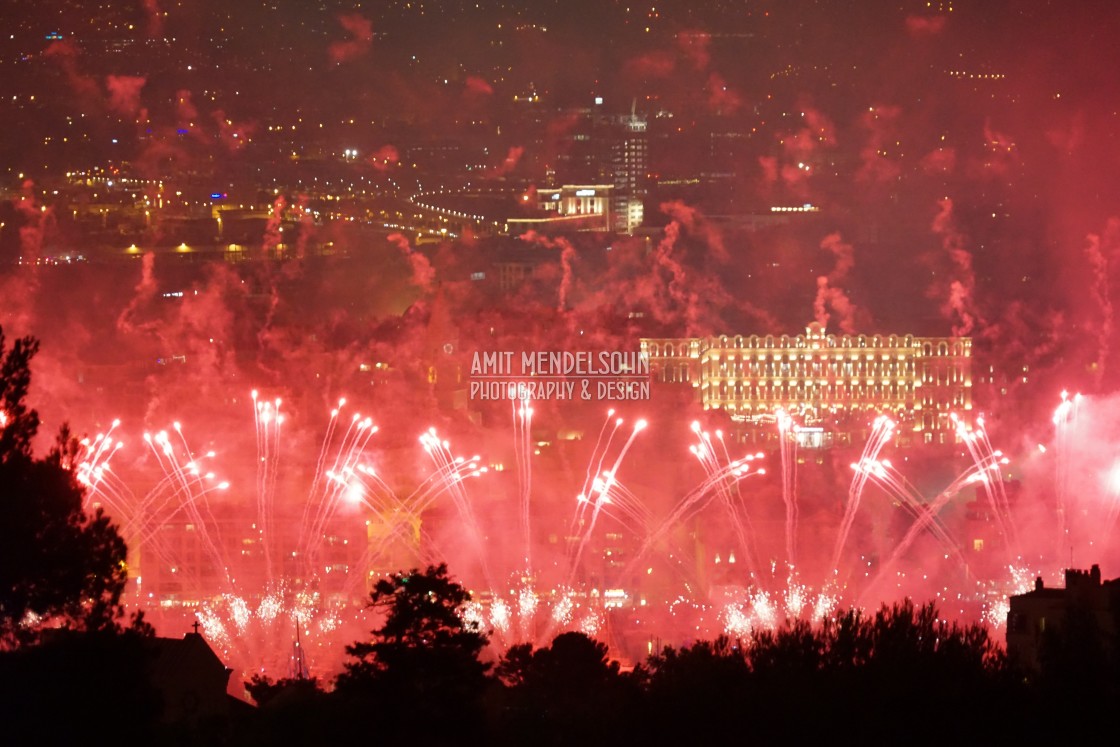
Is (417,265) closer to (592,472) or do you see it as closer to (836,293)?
(592,472)

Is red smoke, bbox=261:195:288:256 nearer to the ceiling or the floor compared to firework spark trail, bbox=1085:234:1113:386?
nearer to the ceiling

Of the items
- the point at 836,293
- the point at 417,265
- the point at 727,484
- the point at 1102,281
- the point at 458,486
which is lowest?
the point at 458,486

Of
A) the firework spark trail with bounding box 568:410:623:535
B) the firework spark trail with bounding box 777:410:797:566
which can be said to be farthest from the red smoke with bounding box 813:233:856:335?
the firework spark trail with bounding box 568:410:623:535

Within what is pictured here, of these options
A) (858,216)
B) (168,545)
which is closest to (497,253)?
(858,216)

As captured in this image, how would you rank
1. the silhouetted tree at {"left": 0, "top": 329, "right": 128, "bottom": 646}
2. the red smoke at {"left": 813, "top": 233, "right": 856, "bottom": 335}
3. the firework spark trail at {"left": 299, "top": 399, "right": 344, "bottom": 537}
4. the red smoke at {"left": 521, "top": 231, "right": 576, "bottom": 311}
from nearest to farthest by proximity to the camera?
1. the silhouetted tree at {"left": 0, "top": 329, "right": 128, "bottom": 646}
2. the firework spark trail at {"left": 299, "top": 399, "right": 344, "bottom": 537}
3. the red smoke at {"left": 521, "top": 231, "right": 576, "bottom": 311}
4. the red smoke at {"left": 813, "top": 233, "right": 856, "bottom": 335}

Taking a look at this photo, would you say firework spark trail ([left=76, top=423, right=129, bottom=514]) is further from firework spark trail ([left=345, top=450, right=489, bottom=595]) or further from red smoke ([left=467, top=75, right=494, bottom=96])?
red smoke ([left=467, top=75, right=494, bottom=96])

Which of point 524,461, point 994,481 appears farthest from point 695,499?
point 994,481

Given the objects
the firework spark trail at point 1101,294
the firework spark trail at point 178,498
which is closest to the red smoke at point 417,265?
the firework spark trail at point 178,498
